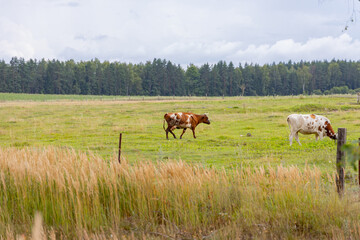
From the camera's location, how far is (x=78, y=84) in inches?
4892

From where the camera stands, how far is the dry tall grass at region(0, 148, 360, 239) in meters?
5.96

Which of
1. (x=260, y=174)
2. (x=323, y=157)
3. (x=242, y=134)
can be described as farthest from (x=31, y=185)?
(x=242, y=134)

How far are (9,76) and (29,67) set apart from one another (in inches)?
292

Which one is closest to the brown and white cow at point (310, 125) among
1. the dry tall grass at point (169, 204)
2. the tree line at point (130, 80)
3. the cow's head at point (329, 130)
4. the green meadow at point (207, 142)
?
the cow's head at point (329, 130)

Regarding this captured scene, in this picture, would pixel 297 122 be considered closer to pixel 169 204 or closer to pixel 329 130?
pixel 329 130

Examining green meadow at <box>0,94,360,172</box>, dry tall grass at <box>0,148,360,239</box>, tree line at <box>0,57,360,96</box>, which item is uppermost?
tree line at <box>0,57,360,96</box>

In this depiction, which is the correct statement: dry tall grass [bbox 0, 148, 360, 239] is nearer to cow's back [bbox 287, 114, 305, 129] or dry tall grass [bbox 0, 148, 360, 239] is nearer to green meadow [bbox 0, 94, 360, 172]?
green meadow [bbox 0, 94, 360, 172]

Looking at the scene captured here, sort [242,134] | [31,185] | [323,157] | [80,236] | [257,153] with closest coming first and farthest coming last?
[80,236], [31,185], [323,157], [257,153], [242,134]

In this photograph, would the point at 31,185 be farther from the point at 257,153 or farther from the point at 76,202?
the point at 257,153

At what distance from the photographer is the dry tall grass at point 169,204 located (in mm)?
5961

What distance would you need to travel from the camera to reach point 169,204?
656 cm

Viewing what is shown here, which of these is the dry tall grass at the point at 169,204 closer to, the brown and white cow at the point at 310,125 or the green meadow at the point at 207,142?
the green meadow at the point at 207,142

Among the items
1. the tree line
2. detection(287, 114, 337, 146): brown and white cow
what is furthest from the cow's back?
the tree line

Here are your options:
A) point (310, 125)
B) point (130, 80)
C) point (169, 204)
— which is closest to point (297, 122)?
point (310, 125)
